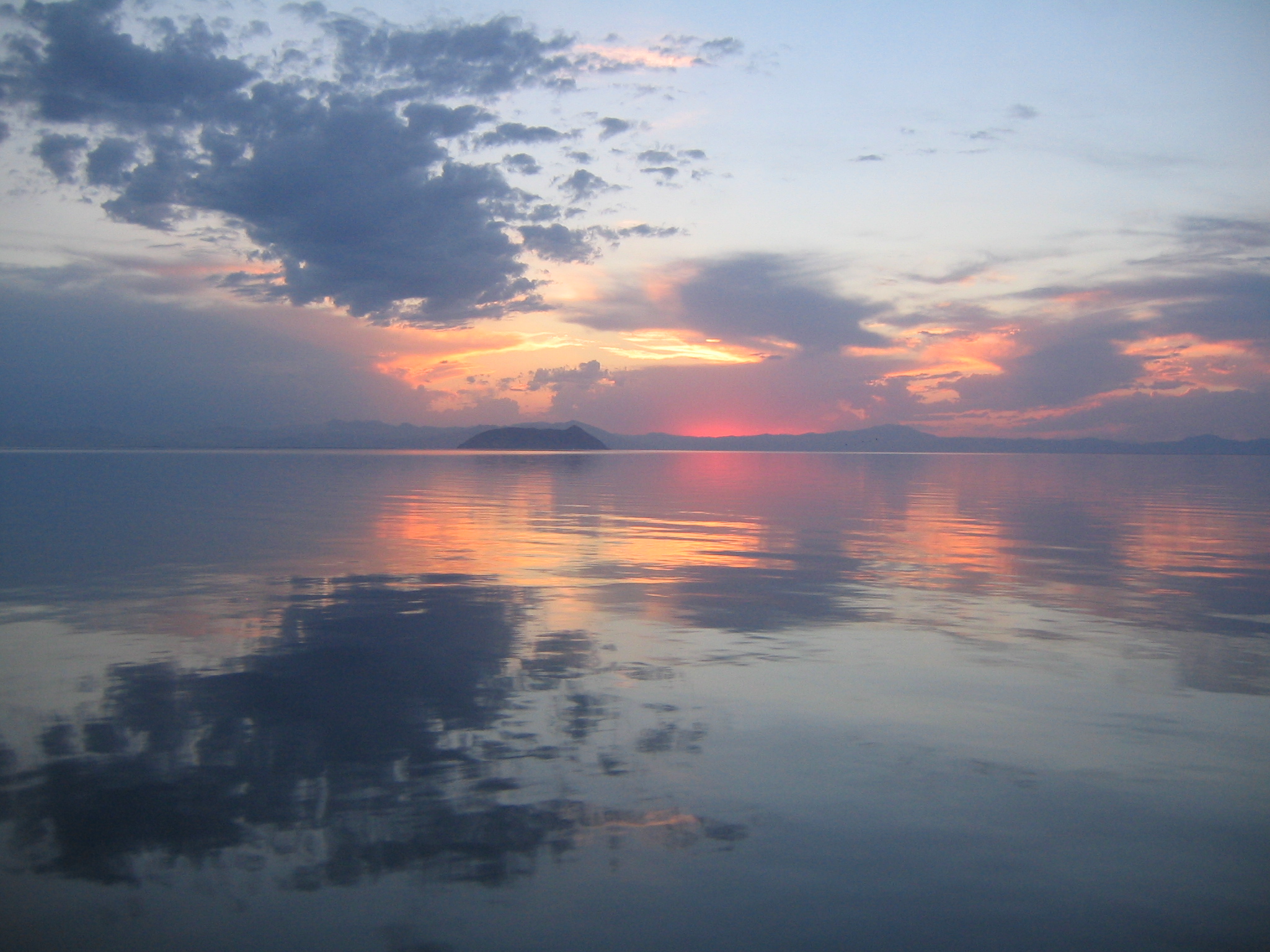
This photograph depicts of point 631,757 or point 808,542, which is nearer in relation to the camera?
point 631,757

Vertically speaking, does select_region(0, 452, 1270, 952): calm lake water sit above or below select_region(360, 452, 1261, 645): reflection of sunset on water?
below

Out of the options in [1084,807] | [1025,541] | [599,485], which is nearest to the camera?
[1084,807]

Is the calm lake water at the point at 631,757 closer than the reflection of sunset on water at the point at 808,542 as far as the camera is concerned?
Yes

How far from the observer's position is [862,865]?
6625 millimetres

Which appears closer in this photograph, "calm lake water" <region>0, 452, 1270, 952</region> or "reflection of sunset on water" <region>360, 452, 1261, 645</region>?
"calm lake water" <region>0, 452, 1270, 952</region>

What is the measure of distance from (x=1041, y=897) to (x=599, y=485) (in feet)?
176

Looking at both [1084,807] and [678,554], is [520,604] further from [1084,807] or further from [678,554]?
[1084,807]

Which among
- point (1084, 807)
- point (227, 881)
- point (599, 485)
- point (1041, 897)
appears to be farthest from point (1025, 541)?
point (599, 485)

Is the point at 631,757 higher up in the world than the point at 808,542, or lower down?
lower down

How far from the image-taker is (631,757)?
8617 mm

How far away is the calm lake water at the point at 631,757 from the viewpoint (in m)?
5.98

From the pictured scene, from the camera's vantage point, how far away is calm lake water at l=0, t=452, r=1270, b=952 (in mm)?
5984

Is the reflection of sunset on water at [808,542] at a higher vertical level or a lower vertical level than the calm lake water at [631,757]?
higher

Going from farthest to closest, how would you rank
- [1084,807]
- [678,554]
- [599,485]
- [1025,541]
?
[599,485] < [1025,541] < [678,554] < [1084,807]
